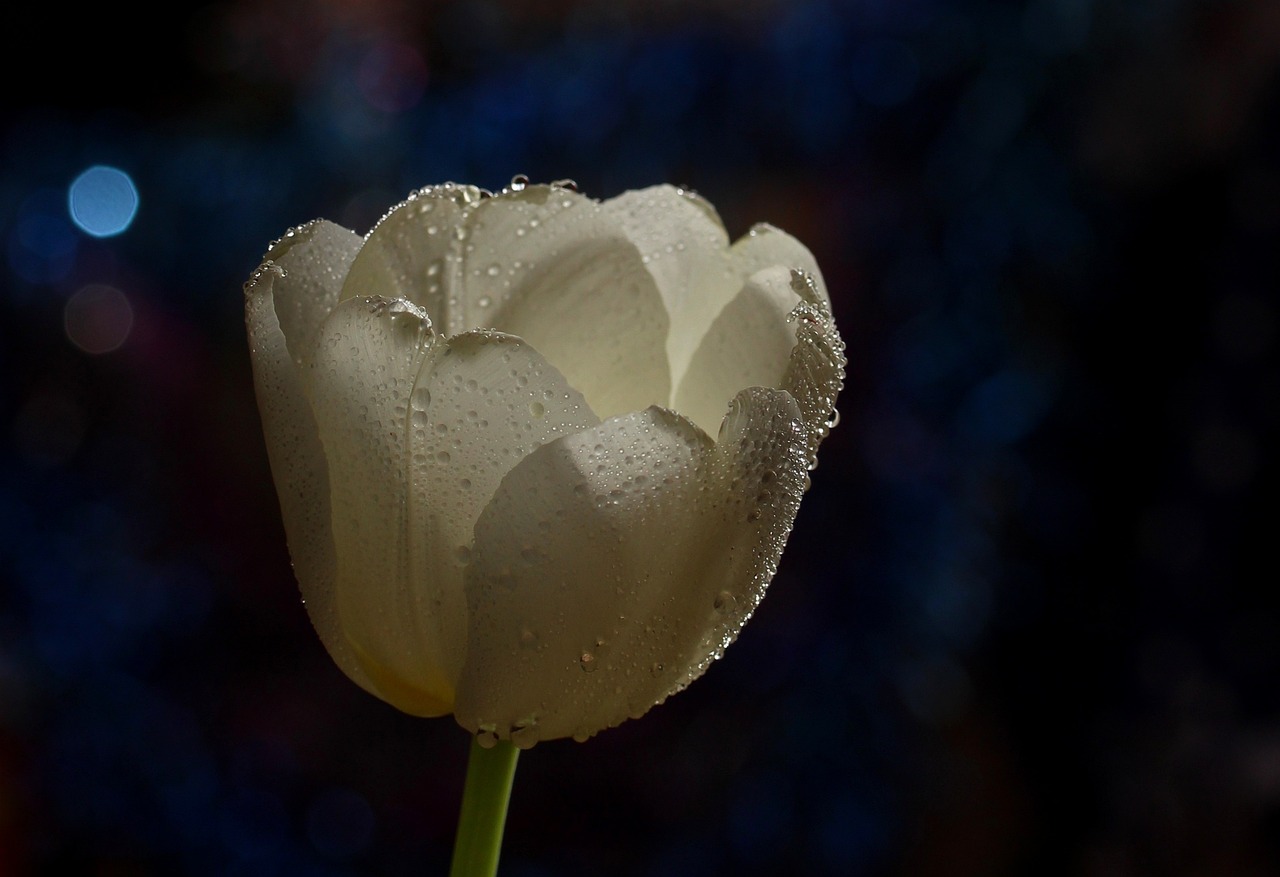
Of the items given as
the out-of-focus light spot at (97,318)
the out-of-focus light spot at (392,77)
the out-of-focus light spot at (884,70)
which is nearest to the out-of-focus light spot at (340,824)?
the out-of-focus light spot at (97,318)

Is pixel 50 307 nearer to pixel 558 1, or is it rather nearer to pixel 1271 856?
pixel 558 1

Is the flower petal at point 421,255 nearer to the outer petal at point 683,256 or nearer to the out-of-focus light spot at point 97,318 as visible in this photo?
the outer petal at point 683,256

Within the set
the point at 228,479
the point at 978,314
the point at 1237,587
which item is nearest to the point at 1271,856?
the point at 1237,587

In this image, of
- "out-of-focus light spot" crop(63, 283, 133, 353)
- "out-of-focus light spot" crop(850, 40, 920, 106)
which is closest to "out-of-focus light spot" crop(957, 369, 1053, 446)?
"out-of-focus light spot" crop(850, 40, 920, 106)

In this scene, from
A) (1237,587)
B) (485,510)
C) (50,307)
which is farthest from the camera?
(1237,587)

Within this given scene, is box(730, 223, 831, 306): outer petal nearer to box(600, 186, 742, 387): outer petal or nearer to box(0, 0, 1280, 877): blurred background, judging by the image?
box(600, 186, 742, 387): outer petal

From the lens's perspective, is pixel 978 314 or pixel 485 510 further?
pixel 978 314

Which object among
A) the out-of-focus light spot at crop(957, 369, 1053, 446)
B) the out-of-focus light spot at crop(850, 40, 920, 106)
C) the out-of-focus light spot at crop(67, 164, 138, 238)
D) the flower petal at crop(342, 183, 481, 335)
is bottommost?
the out-of-focus light spot at crop(957, 369, 1053, 446)
